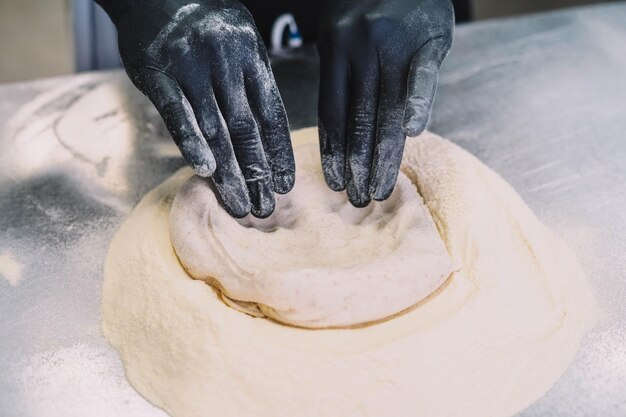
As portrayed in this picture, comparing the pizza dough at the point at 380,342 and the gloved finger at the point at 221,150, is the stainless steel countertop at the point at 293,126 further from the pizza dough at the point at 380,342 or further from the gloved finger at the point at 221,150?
the gloved finger at the point at 221,150

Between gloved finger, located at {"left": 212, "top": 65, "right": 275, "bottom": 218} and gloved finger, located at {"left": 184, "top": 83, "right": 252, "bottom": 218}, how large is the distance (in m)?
0.02

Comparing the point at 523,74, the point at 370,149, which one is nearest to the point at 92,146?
the point at 370,149

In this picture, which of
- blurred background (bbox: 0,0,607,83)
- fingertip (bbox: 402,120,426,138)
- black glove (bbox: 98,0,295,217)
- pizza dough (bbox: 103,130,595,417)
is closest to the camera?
pizza dough (bbox: 103,130,595,417)

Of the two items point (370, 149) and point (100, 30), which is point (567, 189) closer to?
point (370, 149)

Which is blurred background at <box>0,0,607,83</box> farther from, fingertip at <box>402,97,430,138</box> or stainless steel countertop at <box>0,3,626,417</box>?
fingertip at <box>402,97,430,138</box>

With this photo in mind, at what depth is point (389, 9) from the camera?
1.29 meters

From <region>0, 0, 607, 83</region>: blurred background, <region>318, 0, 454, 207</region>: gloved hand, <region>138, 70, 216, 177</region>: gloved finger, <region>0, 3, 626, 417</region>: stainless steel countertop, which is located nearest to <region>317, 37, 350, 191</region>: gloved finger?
<region>318, 0, 454, 207</region>: gloved hand

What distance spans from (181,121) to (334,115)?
11.9 inches

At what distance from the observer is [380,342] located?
3.38 feet

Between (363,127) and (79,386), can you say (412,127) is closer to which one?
(363,127)

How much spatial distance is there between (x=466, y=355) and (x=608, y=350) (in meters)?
0.26

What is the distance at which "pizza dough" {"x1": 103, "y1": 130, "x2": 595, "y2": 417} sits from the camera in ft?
3.25

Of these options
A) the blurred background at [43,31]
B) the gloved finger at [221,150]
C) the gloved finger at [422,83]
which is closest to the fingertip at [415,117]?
the gloved finger at [422,83]

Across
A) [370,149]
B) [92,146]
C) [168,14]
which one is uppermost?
[168,14]
